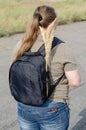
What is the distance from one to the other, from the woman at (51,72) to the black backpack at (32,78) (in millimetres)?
57

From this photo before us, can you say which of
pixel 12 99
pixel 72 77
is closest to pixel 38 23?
pixel 72 77

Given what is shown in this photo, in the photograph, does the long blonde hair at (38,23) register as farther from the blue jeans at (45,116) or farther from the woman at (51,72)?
the blue jeans at (45,116)

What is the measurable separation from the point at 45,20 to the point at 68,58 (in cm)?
37

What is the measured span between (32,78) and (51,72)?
0.58ft

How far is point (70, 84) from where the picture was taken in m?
3.66

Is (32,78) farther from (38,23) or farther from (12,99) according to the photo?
(12,99)

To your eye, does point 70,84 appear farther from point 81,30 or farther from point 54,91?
point 81,30

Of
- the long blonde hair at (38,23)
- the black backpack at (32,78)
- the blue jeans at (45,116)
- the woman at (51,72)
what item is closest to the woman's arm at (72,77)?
the woman at (51,72)

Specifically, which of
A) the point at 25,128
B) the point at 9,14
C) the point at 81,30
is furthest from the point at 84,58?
the point at 9,14

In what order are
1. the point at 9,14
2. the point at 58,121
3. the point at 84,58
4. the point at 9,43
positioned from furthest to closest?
the point at 9,14, the point at 9,43, the point at 84,58, the point at 58,121

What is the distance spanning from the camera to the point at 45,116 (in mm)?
3656

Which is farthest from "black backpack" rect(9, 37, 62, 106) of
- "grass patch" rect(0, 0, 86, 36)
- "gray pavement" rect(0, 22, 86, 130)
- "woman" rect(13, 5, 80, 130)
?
"grass patch" rect(0, 0, 86, 36)

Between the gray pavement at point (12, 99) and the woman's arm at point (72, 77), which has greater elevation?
the woman's arm at point (72, 77)

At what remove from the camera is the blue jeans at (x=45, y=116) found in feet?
12.0
